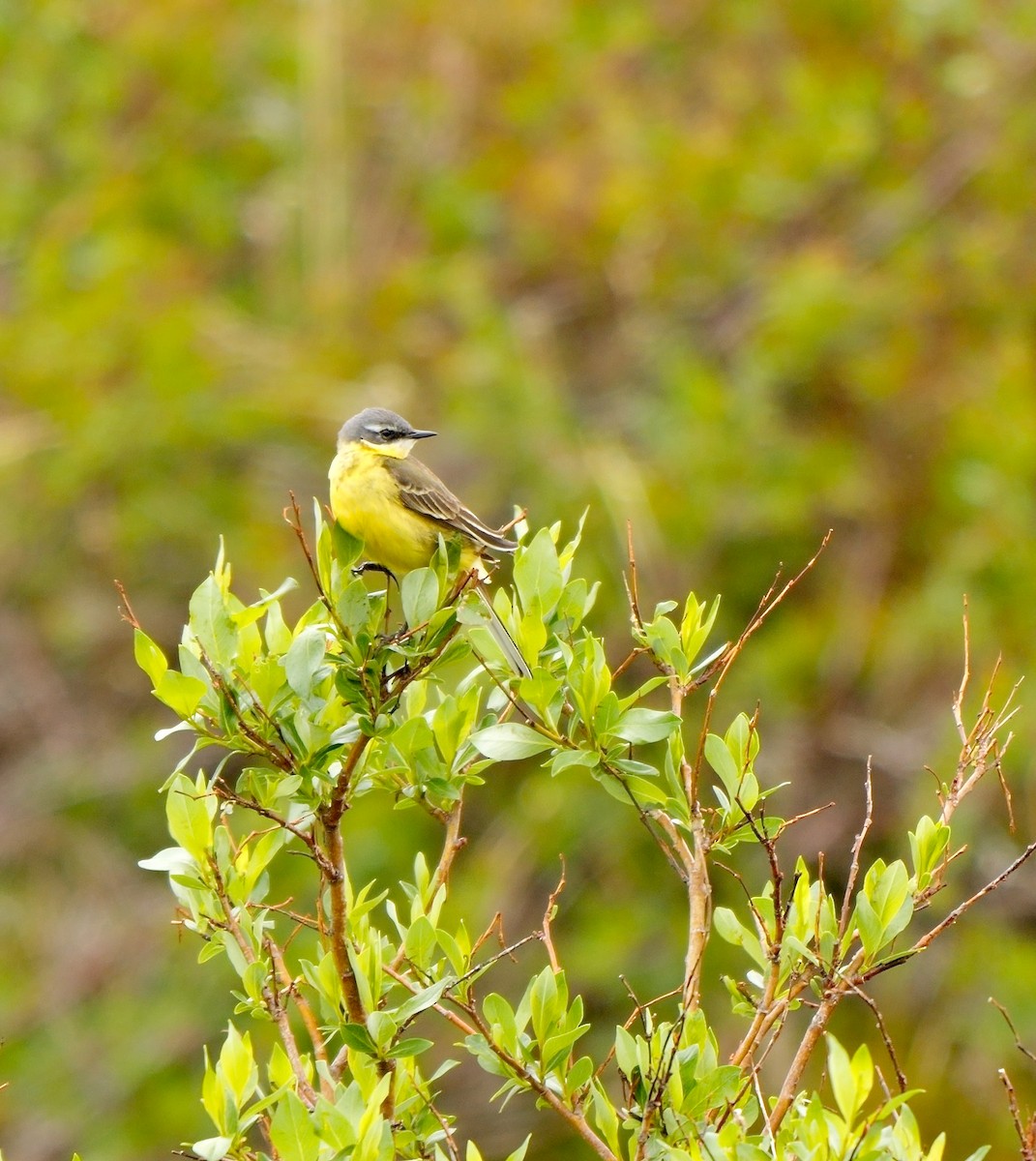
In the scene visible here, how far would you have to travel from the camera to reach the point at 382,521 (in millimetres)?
4023

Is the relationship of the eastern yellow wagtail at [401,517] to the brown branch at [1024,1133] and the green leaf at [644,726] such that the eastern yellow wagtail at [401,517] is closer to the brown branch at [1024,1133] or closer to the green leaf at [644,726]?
the green leaf at [644,726]

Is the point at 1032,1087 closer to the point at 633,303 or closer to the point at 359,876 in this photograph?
the point at 359,876

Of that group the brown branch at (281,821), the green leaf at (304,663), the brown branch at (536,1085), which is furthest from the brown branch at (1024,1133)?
the green leaf at (304,663)

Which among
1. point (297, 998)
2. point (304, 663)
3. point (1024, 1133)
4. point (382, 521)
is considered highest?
point (304, 663)

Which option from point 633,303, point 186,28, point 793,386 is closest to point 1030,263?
point 793,386

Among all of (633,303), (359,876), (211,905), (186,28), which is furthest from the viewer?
(186,28)

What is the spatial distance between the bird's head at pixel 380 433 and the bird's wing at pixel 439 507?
1.08 feet

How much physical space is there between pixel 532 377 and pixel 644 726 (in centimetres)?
696

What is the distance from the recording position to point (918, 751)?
8852 mm

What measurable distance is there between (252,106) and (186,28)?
0.74 meters

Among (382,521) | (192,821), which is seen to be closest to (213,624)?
(192,821)

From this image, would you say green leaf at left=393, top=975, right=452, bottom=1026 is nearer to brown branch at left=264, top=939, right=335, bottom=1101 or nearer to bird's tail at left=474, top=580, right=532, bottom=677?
brown branch at left=264, top=939, right=335, bottom=1101

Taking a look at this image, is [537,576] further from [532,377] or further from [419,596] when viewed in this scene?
[532,377]

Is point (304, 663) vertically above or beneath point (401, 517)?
above
